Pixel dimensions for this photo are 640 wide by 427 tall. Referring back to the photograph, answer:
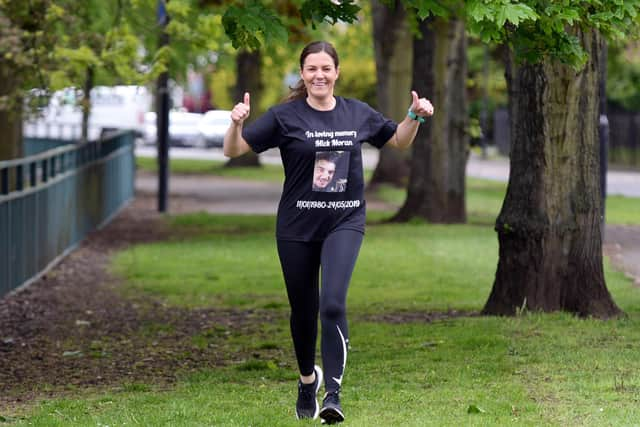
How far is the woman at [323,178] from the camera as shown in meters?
7.09

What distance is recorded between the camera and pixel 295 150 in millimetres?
7105

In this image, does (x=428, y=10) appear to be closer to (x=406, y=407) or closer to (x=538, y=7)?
(x=538, y=7)

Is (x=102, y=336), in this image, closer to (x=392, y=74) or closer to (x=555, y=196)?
(x=555, y=196)

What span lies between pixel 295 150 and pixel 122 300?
24.6ft

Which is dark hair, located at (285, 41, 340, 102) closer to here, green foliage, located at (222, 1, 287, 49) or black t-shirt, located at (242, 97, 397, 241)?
black t-shirt, located at (242, 97, 397, 241)

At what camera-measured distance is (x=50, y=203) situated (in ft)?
55.6

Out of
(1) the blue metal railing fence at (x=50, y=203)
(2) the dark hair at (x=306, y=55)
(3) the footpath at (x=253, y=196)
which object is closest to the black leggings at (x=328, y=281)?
(2) the dark hair at (x=306, y=55)

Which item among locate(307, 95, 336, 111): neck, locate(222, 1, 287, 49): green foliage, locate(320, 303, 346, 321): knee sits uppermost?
locate(222, 1, 287, 49): green foliage

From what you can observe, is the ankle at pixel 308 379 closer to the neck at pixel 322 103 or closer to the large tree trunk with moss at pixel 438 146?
the neck at pixel 322 103

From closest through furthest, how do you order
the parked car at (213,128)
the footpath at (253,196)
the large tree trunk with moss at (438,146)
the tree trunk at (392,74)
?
the footpath at (253,196), the large tree trunk with moss at (438,146), the tree trunk at (392,74), the parked car at (213,128)

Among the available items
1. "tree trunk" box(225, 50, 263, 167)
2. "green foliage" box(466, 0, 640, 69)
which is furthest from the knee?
"tree trunk" box(225, 50, 263, 167)

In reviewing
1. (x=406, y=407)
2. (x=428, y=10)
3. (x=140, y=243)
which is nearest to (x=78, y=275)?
(x=140, y=243)

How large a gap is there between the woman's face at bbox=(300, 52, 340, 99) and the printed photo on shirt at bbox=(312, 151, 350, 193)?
11.0 inches

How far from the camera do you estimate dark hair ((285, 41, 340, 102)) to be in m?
7.17
